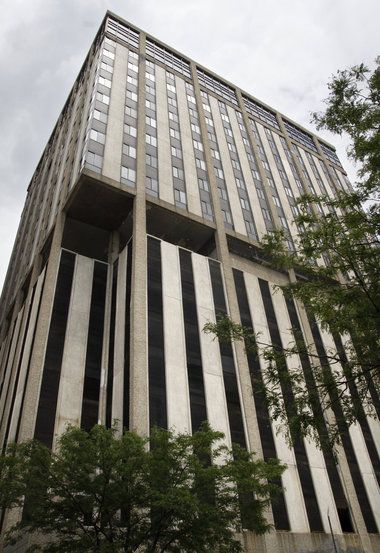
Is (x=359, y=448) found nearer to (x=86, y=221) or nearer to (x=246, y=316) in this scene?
(x=246, y=316)

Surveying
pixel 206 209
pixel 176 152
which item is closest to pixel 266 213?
pixel 206 209

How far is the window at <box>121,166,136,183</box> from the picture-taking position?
4330 cm

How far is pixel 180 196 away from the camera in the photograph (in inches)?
1795

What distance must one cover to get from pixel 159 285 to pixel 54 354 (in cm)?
1023

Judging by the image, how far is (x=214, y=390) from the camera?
3309 cm

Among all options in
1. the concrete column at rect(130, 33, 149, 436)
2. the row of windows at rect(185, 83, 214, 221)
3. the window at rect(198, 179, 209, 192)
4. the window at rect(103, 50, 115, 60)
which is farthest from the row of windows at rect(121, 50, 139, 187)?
the window at rect(198, 179, 209, 192)

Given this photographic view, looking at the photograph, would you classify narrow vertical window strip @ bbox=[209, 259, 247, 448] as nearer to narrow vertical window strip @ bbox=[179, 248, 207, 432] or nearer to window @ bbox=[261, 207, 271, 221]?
narrow vertical window strip @ bbox=[179, 248, 207, 432]

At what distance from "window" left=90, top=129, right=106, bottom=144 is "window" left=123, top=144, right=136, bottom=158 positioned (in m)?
2.33

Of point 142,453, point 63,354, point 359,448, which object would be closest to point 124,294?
point 63,354

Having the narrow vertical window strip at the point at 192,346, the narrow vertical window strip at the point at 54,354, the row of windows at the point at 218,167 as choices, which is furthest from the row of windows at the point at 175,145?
the narrow vertical window strip at the point at 54,354

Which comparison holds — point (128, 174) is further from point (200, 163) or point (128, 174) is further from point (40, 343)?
point (40, 343)

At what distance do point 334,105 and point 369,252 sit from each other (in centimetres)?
→ 530

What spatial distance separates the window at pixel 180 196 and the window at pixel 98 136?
30.2 ft

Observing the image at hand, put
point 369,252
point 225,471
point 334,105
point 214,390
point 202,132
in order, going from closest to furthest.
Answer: point 369,252
point 334,105
point 225,471
point 214,390
point 202,132
